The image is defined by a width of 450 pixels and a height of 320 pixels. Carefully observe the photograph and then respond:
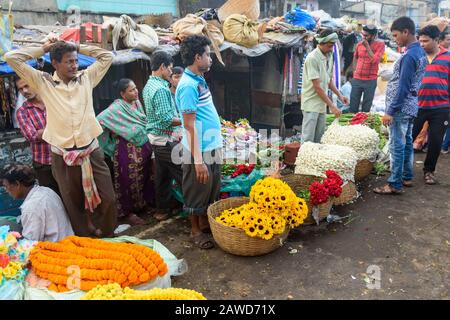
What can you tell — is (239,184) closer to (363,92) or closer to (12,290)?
(12,290)

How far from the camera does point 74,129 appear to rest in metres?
3.36

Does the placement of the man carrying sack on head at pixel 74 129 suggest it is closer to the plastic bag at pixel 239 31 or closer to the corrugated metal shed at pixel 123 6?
the plastic bag at pixel 239 31

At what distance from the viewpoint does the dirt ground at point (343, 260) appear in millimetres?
3229

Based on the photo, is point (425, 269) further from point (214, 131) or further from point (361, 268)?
point (214, 131)

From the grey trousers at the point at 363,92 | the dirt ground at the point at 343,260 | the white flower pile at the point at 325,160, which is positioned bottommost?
the dirt ground at the point at 343,260

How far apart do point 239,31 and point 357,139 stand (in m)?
3.24

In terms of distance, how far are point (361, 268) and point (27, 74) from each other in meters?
3.56

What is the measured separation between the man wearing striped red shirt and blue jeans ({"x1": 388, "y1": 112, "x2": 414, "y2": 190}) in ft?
1.85

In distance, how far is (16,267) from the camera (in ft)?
9.52

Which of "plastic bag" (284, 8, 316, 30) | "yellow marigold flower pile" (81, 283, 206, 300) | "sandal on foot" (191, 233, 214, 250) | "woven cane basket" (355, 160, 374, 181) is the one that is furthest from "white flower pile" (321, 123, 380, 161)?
"plastic bag" (284, 8, 316, 30)

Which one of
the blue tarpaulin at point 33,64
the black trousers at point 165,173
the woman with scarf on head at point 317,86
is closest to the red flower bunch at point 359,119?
the woman with scarf on head at point 317,86

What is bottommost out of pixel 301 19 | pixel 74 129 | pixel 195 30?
pixel 74 129

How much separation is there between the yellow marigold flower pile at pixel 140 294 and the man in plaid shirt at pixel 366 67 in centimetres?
711

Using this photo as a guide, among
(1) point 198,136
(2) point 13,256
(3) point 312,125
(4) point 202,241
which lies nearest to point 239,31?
(3) point 312,125
